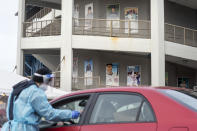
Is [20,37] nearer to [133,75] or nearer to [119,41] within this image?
[119,41]

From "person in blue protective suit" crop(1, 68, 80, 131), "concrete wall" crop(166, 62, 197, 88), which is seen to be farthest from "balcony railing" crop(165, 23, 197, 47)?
"person in blue protective suit" crop(1, 68, 80, 131)

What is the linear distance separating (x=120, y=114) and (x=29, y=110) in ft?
3.49

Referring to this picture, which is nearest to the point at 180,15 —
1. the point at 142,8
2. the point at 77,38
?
the point at 142,8

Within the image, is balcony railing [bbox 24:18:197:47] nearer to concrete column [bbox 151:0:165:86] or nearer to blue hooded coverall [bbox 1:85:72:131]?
concrete column [bbox 151:0:165:86]

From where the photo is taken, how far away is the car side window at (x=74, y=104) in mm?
4400

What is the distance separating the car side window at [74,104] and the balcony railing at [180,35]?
14257 millimetres

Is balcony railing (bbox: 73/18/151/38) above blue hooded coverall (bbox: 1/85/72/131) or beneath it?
above

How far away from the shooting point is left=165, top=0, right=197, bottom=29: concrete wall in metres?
20.1

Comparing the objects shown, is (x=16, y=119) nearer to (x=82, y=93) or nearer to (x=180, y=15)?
(x=82, y=93)

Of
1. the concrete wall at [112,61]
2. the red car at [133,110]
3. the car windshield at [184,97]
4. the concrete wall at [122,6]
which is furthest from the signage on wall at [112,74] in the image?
the car windshield at [184,97]

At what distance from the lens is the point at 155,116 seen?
3.67 m

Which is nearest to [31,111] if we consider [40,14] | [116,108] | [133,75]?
[116,108]

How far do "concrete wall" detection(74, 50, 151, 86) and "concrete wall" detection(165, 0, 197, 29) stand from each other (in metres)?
2.64

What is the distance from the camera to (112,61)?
20172mm
